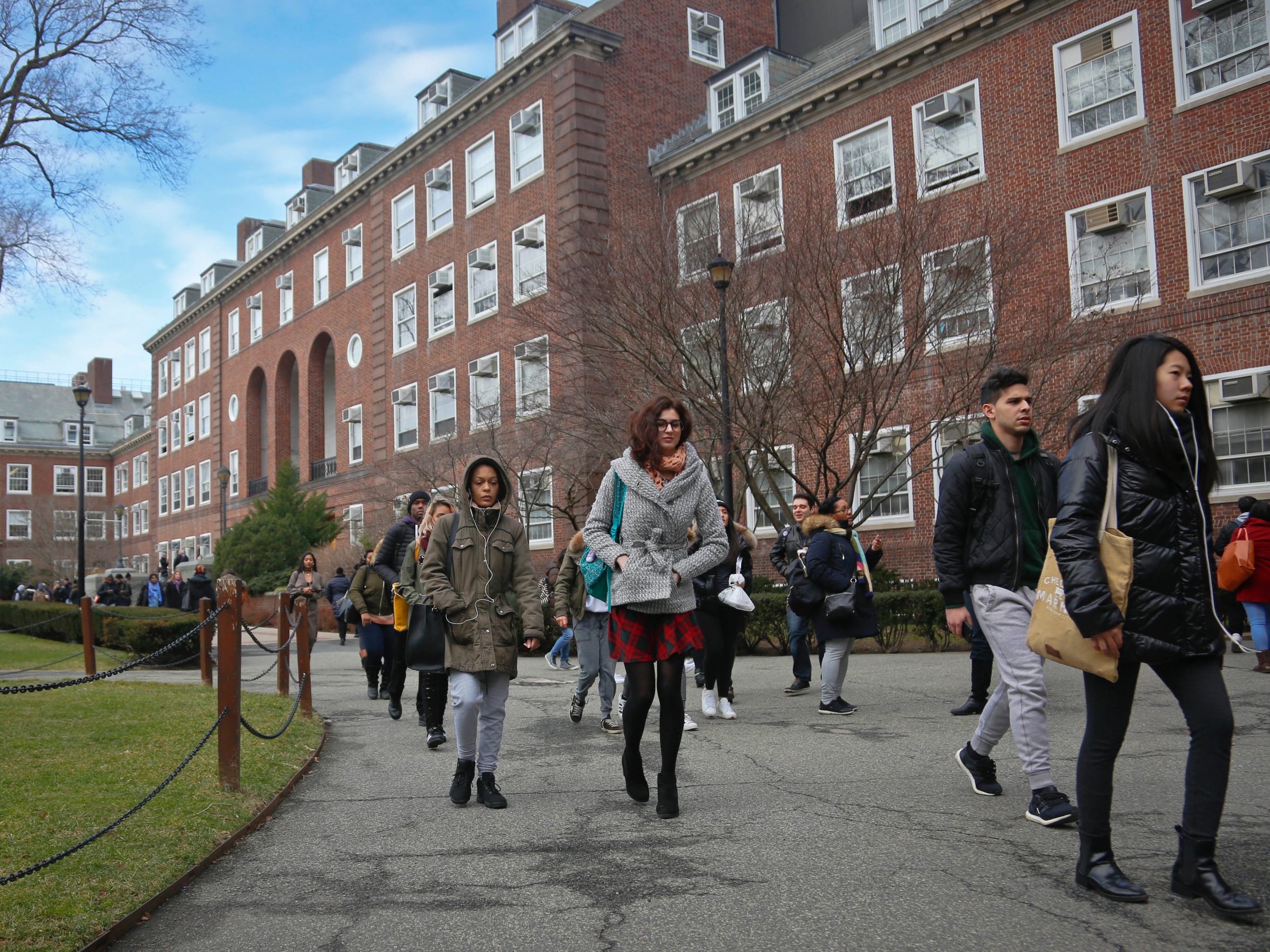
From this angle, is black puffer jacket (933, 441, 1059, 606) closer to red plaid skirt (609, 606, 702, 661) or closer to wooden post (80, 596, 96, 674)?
red plaid skirt (609, 606, 702, 661)

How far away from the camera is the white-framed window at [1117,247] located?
18875mm

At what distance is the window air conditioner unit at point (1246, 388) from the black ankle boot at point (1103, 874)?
16.3 metres

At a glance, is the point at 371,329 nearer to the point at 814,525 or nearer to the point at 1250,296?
the point at 1250,296

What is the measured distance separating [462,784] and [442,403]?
3065 cm

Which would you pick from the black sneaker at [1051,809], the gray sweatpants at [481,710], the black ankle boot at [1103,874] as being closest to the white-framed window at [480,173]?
the gray sweatpants at [481,710]

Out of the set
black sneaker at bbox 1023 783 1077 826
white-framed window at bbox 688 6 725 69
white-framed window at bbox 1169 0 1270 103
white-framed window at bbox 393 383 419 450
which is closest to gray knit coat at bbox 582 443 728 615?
black sneaker at bbox 1023 783 1077 826

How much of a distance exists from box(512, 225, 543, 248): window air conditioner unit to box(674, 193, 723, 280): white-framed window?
13132 millimetres

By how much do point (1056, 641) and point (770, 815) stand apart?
6.55ft

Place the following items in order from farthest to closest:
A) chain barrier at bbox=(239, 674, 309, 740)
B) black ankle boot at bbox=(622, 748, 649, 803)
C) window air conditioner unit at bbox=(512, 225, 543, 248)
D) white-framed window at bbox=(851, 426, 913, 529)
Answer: window air conditioner unit at bbox=(512, 225, 543, 248) → white-framed window at bbox=(851, 426, 913, 529) → chain barrier at bbox=(239, 674, 309, 740) → black ankle boot at bbox=(622, 748, 649, 803)

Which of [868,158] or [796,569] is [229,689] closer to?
[796,569]

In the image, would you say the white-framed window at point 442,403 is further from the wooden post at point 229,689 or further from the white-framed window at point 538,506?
the wooden post at point 229,689

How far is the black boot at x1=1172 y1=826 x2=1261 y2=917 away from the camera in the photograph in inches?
139

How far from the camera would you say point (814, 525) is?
935 centimetres

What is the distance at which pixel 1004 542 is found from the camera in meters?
5.21
